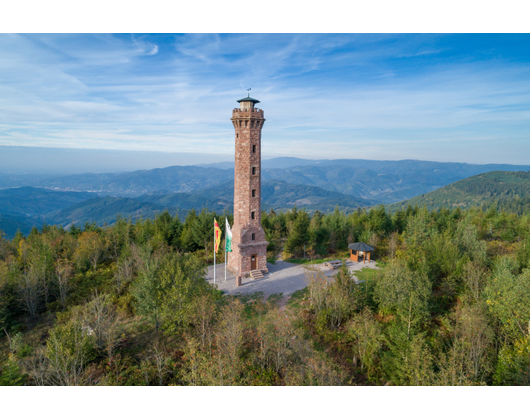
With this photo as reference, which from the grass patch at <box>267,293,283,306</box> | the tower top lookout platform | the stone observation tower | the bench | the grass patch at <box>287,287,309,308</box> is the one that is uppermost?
the tower top lookout platform

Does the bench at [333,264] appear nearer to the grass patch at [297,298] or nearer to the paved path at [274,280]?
the paved path at [274,280]

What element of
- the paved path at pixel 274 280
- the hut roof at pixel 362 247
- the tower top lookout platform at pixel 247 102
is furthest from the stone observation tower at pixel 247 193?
the hut roof at pixel 362 247

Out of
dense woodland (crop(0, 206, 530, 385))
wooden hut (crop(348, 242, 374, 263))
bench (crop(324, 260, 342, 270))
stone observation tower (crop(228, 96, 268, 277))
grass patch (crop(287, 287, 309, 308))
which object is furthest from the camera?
wooden hut (crop(348, 242, 374, 263))

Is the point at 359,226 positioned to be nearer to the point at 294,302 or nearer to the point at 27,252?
the point at 294,302

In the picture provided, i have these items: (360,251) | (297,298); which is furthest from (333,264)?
(297,298)

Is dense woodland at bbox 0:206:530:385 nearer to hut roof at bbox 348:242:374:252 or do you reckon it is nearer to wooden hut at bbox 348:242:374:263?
hut roof at bbox 348:242:374:252

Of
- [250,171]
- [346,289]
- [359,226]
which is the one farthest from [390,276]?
[359,226]

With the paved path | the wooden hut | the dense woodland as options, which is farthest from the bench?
the dense woodland
